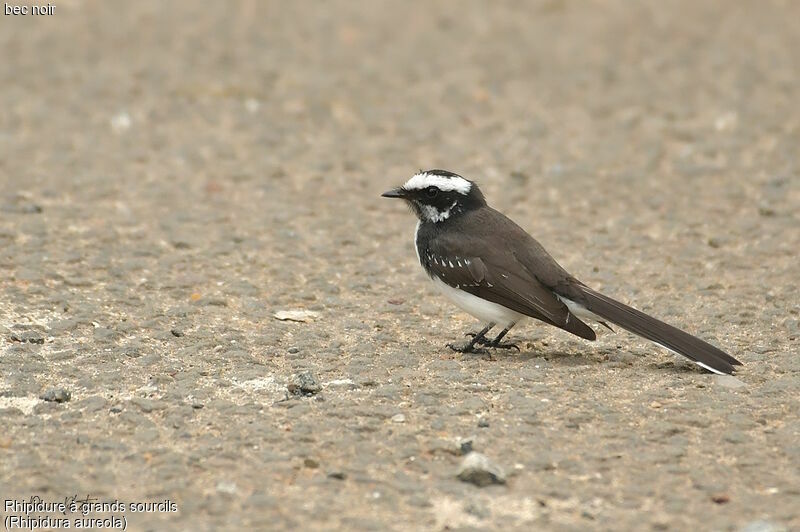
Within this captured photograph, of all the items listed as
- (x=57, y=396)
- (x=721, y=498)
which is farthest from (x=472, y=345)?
(x=57, y=396)

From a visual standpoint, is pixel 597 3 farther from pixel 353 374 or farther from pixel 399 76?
pixel 353 374

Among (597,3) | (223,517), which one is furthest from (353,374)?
(597,3)

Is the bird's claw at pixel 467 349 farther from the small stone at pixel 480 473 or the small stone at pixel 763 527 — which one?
the small stone at pixel 763 527

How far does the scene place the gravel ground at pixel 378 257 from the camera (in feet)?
18.1

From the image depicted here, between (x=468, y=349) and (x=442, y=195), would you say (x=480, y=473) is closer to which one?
(x=468, y=349)

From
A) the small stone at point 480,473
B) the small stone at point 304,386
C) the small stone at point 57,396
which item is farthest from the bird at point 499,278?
the small stone at point 57,396

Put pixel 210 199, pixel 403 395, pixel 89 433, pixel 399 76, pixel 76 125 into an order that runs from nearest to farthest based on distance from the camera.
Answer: pixel 89 433 → pixel 403 395 → pixel 210 199 → pixel 76 125 → pixel 399 76

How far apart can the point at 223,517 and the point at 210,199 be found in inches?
213

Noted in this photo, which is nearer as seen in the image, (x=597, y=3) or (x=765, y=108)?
(x=765, y=108)

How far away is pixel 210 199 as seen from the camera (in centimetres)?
1019

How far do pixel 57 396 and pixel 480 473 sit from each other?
2.40 meters

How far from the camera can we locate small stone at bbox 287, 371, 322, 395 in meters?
6.50

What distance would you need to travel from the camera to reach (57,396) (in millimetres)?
6289

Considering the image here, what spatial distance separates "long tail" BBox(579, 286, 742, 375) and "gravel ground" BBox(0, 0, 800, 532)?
0.41 feet
